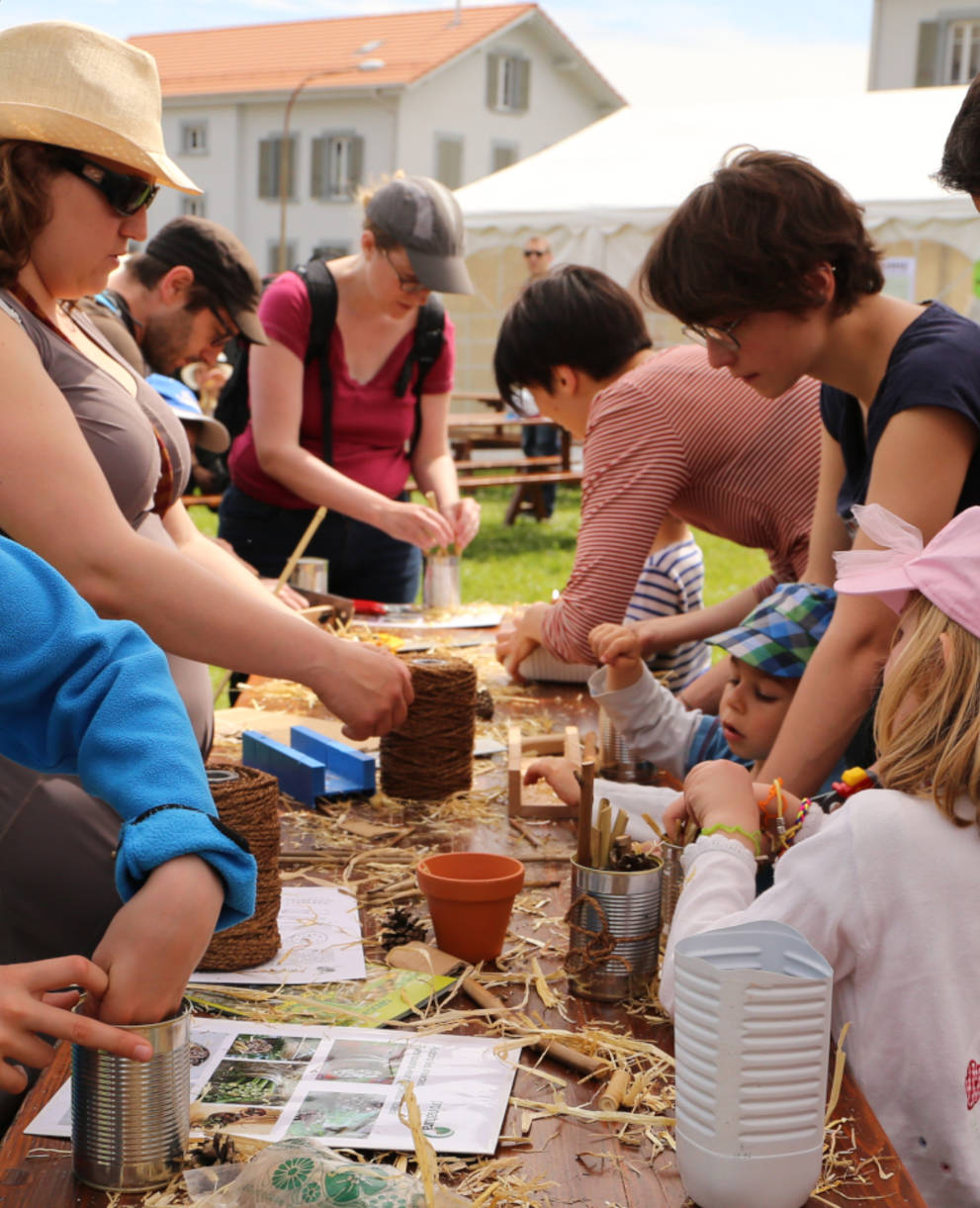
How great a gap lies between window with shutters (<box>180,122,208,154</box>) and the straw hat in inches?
1139

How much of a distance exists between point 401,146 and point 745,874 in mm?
27503

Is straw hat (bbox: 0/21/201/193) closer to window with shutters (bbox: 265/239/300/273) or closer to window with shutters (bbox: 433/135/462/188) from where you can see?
window with shutters (bbox: 265/239/300/273)

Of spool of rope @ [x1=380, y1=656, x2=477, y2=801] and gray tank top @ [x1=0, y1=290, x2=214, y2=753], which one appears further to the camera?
spool of rope @ [x1=380, y1=656, x2=477, y2=801]

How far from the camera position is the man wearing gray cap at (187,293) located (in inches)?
140

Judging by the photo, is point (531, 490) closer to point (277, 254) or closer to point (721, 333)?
point (721, 333)

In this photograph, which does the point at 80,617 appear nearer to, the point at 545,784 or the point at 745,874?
the point at 745,874

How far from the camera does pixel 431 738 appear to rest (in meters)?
2.26

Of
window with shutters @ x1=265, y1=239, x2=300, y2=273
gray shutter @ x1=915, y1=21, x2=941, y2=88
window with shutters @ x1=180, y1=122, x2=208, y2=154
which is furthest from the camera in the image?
window with shutters @ x1=180, y1=122, x2=208, y2=154

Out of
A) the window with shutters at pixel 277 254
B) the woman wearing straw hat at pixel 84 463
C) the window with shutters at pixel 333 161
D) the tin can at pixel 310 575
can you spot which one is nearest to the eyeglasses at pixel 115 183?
the woman wearing straw hat at pixel 84 463

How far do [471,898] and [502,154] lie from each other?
30117mm

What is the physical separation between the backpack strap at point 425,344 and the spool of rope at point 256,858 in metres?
2.43

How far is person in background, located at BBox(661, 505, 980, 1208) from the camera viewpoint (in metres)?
1.33

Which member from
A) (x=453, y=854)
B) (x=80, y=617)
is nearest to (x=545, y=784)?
(x=453, y=854)

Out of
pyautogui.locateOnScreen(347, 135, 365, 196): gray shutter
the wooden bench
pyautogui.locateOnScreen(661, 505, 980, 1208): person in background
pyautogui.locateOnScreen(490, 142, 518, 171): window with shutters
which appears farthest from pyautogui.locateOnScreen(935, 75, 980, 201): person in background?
pyautogui.locateOnScreen(490, 142, 518, 171): window with shutters
